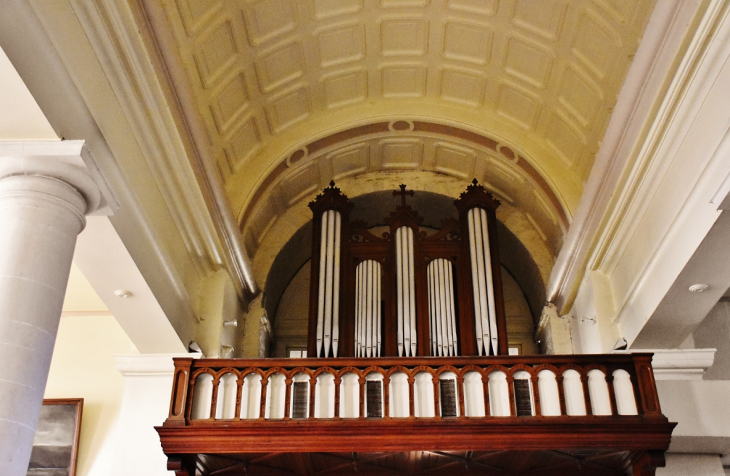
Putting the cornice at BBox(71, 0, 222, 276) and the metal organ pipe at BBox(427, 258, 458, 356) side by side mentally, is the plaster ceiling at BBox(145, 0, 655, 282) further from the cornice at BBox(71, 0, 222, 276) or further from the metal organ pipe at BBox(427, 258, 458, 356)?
the metal organ pipe at BBox(427, 258, 458, 356)

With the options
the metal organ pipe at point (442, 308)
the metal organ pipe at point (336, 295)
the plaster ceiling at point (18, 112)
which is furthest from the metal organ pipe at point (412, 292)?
the plaster ceiling at point (18, 112)

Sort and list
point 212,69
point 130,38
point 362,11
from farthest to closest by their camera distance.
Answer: point 362,11 < point 212,69 < point 130,38

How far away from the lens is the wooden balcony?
7.14 meters

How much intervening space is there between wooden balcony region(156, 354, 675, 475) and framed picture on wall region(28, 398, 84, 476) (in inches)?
99.7

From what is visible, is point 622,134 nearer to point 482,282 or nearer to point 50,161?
point 482,282

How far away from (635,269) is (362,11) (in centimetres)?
435

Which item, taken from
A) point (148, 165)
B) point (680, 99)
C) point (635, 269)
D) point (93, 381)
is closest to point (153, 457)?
point (93, 381)

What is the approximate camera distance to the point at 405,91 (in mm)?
10914

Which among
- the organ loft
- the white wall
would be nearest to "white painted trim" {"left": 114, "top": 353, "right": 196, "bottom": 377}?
the organ loft

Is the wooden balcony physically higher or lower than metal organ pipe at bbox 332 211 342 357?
lower

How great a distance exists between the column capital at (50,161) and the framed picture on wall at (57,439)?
447 cm

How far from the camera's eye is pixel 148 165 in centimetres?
742

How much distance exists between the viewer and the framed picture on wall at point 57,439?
9.25m

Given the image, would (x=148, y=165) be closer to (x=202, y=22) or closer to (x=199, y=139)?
(x=199, y=139)
